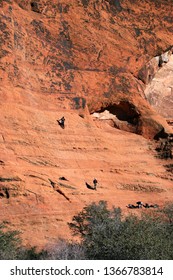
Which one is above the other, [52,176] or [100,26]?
[100,26]

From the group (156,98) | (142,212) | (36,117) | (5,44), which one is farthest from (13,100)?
(156,98)

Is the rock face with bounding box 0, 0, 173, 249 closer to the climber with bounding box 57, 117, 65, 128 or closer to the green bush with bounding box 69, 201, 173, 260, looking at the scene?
the climber with bounding box 57, 117, 65, 128

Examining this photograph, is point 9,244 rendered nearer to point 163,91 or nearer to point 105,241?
point 105,241

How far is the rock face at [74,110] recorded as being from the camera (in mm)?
21062

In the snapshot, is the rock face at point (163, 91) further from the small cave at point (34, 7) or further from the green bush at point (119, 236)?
the green bush at point (119, 236)

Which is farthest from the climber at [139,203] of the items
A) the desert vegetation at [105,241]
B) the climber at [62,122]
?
the climber at [62,122]

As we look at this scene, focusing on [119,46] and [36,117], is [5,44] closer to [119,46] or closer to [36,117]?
[36,117]

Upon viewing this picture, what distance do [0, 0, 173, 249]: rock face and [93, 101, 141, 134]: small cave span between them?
0.05m

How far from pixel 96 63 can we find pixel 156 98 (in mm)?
5872

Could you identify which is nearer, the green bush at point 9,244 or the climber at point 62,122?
the green bush at point 9,244

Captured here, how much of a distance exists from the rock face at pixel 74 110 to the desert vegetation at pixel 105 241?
3.02 ft

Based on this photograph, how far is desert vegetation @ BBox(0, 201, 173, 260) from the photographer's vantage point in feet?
54.9

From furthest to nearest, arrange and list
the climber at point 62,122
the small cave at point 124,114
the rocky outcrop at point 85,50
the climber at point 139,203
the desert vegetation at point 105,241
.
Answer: the small cave at point 124,114 < the rocky outcrop at point 85,50 < the climber at point 62,122 < the climber at point 139,203 < the desert vegetation at point 105,241

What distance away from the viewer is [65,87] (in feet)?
85.7
